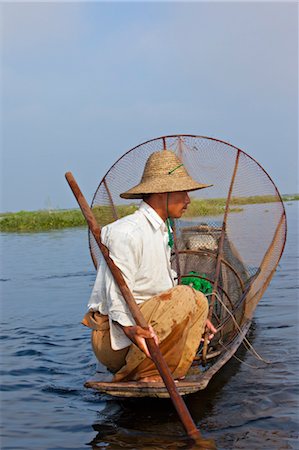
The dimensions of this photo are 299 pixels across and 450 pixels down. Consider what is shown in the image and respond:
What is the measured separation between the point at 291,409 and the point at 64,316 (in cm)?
373

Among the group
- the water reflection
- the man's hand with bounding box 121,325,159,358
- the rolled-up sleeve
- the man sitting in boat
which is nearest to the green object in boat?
the water reflection

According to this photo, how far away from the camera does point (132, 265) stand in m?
3.29

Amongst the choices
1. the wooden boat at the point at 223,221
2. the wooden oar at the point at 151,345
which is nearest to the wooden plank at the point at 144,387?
the wooden oar at the point at 151,345

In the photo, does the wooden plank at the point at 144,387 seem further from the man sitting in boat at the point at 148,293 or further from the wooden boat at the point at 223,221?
the wooden boat at the point at 223,221

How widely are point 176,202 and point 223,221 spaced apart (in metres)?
1.79

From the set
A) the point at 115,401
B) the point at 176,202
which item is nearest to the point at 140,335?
the point at 176,202

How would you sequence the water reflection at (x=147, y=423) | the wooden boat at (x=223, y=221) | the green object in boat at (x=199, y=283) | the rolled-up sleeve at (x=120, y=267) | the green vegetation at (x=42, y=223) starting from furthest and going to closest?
1. the green vegetation at (x=42, y=223)
2. the wooden boat at (x=223, y=221)
3. the green object in boat at (x=199, y=283)
4. the water reflection at (x=147, y=423)
5. the rolled-up sleeve at (x=120, y=267)

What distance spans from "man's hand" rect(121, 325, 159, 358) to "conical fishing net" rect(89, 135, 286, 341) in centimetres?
165

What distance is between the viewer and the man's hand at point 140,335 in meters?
3.12

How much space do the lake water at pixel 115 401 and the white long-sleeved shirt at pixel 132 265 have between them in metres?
0.57

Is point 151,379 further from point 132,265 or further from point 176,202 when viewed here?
point 176,202

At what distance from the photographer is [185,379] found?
361 cm

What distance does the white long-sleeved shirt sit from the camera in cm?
326

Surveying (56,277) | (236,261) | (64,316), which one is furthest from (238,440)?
(56,277)
